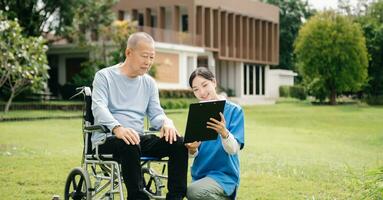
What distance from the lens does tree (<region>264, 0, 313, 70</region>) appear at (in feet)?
186

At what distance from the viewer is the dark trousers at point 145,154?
432 cm

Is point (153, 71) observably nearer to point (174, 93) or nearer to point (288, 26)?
point (174, 93)

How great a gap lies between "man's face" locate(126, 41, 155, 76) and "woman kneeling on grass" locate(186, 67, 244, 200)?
1.47 feet

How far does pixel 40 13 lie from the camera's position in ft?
96.6

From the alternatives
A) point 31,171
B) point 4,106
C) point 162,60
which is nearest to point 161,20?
point 162,60

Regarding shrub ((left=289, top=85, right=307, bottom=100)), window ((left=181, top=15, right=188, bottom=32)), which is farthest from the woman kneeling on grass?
shrub ((left=289, top=85, right=307, bottom=100))

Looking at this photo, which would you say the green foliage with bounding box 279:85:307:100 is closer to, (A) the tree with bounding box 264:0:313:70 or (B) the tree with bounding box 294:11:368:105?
(B) the tree with bounding box 294:11:368:105

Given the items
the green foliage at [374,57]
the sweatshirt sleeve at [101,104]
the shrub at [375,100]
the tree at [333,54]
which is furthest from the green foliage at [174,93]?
the sweatshirt sleeve at [101,104]

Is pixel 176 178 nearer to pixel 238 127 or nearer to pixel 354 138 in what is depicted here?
pixel 238 127

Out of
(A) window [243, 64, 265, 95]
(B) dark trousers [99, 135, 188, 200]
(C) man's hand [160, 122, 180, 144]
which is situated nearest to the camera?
(B) dark trousers [99, 135, 188, 200]

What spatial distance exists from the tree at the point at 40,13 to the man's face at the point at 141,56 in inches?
944

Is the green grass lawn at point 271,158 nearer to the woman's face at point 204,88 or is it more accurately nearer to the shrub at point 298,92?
the woman's face at point 204,88

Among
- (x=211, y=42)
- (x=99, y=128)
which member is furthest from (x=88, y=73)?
(x=99, y=128)

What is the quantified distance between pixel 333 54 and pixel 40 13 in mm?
16840
